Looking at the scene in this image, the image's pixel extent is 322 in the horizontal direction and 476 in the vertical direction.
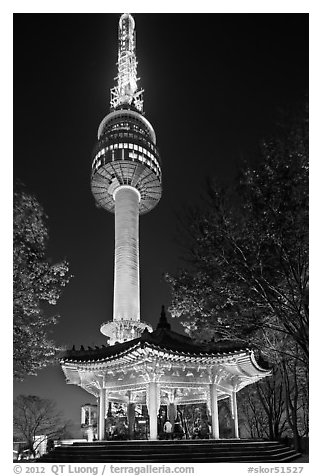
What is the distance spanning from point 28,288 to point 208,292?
5.38 m

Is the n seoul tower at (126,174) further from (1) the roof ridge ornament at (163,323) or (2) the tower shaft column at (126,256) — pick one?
A: (1) the roof ridge ornament at (163,323)

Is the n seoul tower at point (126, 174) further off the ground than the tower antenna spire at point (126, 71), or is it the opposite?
the tower antenna spire at point (126, 71)

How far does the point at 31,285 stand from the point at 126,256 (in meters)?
18.9

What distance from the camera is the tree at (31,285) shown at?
1140 cm

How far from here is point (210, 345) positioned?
15719mm

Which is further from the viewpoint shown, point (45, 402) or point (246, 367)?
point (45, 402)

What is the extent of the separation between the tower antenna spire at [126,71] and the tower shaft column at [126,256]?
963 centimetres

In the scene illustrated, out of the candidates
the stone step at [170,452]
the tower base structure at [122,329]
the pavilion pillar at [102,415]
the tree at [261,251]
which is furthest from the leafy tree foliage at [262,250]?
the tower base structure at [122,329]

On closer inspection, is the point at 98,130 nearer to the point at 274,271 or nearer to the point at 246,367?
the point at 246,367

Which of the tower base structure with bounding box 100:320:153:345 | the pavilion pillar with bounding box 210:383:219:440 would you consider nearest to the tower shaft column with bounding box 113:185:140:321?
the tower base structure with bounding box 100:320:153:345

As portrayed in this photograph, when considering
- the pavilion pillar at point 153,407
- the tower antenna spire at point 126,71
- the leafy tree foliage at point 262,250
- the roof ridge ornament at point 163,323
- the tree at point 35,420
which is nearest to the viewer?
the leafy tree foliage at point 262,250

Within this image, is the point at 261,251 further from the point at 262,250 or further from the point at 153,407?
the point at 153,407

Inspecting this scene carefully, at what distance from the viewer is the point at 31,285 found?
1227 centimetres
